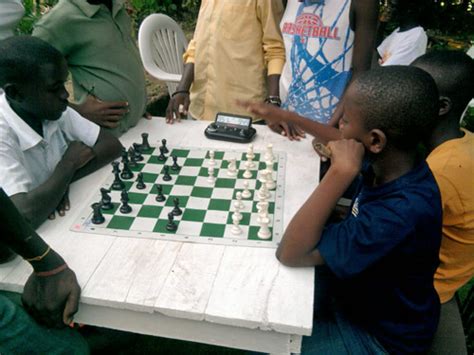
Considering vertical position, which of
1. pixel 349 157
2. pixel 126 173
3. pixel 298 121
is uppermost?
pixel 349 157

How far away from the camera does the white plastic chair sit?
11.4 feet

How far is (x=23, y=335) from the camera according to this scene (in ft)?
4.54

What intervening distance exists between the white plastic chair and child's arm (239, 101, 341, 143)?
1393 millimetres

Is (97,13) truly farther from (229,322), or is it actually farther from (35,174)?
(229,322)

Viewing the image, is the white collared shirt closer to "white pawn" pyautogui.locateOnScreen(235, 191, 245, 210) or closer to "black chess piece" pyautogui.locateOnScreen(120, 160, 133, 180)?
"black chess piece" pyautogui.locateOnScreen(120, 160, 133, 180)

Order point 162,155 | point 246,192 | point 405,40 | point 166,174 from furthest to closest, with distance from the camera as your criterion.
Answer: point 405,40, point 162,155, point 166,174, point 246,192

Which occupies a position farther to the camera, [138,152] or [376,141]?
[138,152]

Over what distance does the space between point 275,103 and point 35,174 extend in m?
1.42

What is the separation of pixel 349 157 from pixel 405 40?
238 cm

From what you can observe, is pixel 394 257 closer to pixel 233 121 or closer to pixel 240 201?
pixel 240 201

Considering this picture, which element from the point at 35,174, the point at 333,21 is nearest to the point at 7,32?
the point at 35,174

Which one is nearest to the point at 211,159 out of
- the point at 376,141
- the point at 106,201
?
the point at 106,201

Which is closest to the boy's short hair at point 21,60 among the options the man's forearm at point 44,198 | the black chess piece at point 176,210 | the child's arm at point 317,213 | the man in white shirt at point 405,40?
the man's forearm at point 44,198

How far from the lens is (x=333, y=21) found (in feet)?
7.38
